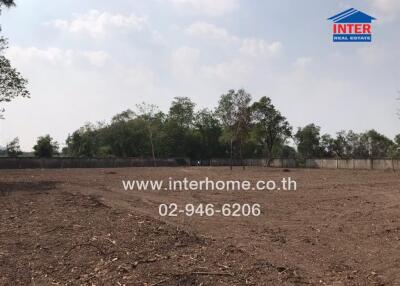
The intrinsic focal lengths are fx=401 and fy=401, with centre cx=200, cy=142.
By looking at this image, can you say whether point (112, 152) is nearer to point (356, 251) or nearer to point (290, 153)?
point (290, 153)

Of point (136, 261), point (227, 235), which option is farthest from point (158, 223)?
point (136, 261)

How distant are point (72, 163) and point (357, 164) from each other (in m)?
35.8

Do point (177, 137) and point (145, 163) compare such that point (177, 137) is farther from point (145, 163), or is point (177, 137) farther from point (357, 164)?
point (357, 164)

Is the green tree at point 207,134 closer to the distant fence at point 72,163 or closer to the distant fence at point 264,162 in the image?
the distant fence at point 264,162

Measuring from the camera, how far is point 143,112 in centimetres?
6794

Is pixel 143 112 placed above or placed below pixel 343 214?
above

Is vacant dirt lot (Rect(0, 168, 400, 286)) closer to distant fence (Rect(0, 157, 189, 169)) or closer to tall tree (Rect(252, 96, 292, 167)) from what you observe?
distant fence (Rect(0, 157, 189, 169))

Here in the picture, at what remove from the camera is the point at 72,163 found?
52094mm

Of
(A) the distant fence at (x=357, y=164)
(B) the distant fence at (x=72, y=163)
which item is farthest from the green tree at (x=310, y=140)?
(B) the distant fence at (x=72, y=163)

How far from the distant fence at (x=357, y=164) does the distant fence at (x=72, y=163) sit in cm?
2287

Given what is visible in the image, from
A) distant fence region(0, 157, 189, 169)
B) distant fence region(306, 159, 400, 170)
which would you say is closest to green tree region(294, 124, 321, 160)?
distant fence region(306, 159, 400, 170)

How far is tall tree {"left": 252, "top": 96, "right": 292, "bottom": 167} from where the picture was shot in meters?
60.1

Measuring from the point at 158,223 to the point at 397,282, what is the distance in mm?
4814

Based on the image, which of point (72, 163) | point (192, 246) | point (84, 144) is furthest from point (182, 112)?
point (192, 246)
